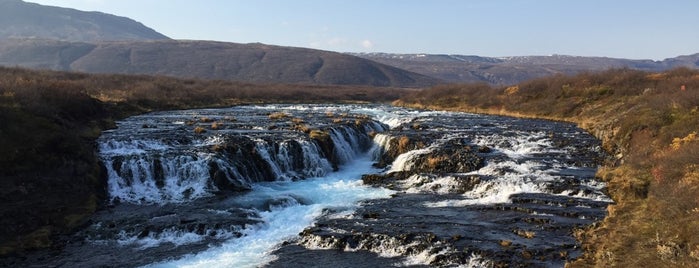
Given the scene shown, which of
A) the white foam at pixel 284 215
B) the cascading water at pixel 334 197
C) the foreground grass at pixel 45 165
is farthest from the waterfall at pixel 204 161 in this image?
the white foam at pixel 284 215

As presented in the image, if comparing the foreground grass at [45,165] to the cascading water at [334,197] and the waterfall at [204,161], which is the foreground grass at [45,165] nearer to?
the cascading water at [334,197]

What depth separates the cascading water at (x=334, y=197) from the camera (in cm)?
1956

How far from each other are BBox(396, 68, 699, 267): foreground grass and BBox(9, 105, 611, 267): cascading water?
139 cm

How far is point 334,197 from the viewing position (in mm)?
29031

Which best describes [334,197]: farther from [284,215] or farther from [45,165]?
[45,165]

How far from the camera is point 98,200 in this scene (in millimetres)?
26328

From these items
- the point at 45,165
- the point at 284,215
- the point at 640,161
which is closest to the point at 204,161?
the point at 45,165

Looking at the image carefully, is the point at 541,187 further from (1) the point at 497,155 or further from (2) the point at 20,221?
(2) the point at 20,221

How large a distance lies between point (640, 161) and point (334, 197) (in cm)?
1802

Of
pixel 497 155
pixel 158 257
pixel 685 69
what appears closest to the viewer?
pixel 158 257

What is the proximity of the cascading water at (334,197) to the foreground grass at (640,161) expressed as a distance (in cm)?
139

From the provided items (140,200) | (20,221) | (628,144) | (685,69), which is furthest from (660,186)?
(685,69)

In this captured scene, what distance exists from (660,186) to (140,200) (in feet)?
85.1

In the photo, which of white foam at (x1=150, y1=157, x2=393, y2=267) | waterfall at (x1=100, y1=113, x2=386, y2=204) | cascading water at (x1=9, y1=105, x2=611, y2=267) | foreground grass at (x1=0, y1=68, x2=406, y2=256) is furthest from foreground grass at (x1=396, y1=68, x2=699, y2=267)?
foreground grass at (x1=0, y1=68, x2=406, y2=256)
